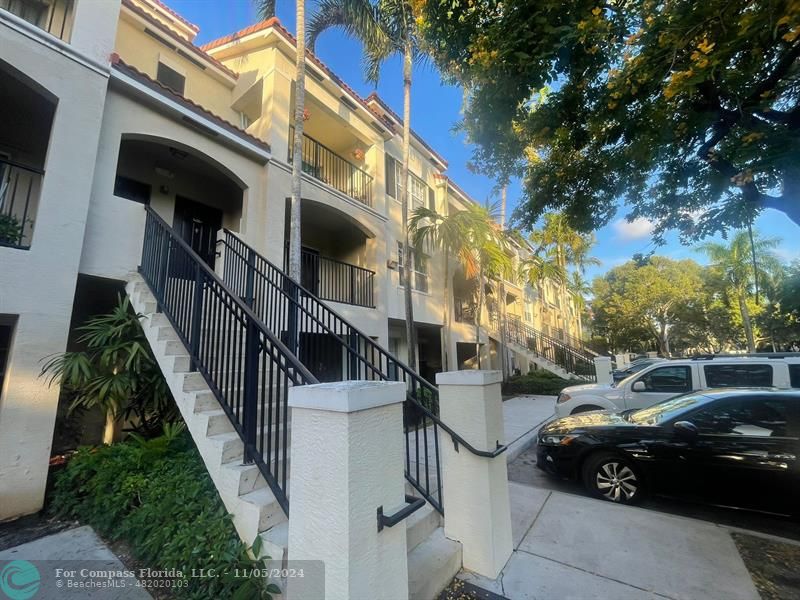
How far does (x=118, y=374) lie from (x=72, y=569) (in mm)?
2079

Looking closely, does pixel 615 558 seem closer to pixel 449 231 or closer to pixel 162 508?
pixel 162 508

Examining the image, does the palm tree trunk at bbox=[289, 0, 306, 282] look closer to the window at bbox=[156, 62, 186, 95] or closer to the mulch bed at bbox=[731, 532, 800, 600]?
the window at bbox=[156, 62, 186, 95]

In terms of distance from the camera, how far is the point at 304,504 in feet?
5.80

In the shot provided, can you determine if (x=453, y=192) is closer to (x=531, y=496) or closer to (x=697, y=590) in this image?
(x=531, y=496)

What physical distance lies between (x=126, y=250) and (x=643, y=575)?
7.31 meters

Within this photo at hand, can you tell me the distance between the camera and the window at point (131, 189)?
7.05m

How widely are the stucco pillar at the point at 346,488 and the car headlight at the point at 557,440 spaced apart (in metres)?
3.66

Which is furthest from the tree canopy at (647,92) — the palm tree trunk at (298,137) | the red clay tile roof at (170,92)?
the red clay tile roof at (170,92)

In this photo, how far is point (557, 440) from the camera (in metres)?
4.89

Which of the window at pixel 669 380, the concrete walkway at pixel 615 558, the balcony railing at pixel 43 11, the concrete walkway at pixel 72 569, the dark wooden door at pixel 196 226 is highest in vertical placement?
the balcony railing at pixel 43 11

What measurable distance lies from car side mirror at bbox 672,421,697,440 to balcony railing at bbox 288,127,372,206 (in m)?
8.74

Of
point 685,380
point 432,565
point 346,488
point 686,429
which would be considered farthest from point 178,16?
point 685,380

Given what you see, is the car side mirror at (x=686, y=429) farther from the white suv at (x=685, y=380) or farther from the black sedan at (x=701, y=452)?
the white suv at (x=685, y=380)

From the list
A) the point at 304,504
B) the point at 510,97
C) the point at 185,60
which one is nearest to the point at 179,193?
the point at 185,60
